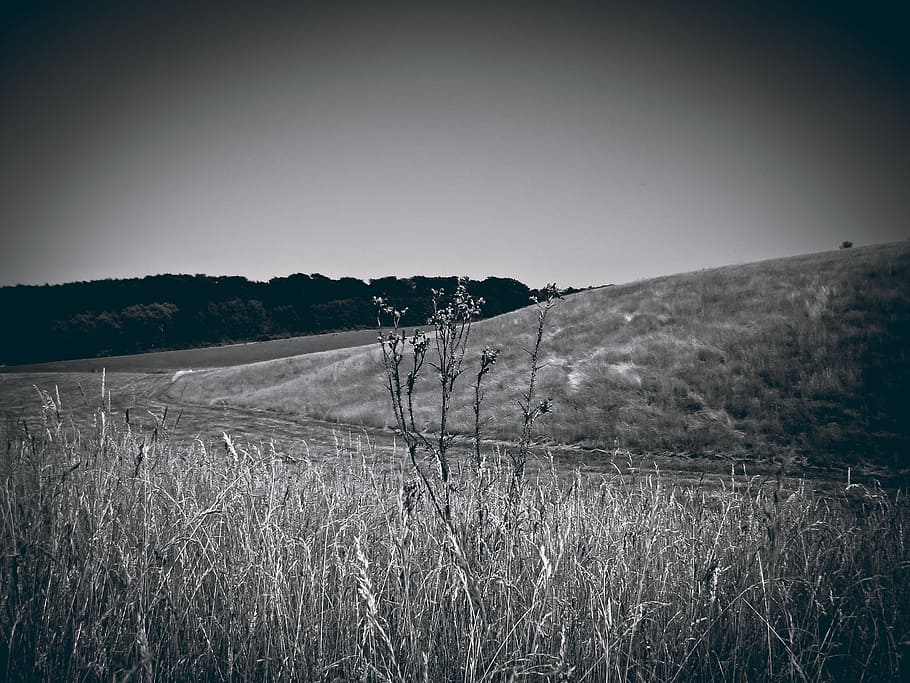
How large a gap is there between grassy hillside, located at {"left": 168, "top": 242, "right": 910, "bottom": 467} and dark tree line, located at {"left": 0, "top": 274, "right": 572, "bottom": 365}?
109 feet

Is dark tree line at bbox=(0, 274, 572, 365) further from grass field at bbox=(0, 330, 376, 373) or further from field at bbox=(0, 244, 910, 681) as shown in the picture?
field at bbox=(0, 244, 910, 681)

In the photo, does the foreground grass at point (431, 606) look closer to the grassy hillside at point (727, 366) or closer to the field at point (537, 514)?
the field at point (537, 514)

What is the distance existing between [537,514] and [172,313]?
76806 mm

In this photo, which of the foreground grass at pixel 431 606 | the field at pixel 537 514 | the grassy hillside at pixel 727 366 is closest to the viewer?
the foreground grass at pixel 431 606

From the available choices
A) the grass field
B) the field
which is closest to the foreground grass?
the field

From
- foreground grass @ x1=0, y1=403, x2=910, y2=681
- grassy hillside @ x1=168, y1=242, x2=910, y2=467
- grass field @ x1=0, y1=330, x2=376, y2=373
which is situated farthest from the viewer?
grass field @ x1=0, y1=330, x2=376, y2=373

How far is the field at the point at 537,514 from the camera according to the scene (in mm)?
2781

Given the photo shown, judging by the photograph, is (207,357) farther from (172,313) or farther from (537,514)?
(537,514)

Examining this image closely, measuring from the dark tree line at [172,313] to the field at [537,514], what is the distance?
34.7m

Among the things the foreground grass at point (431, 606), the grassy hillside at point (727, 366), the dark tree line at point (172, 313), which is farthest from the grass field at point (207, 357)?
the foreground grass at point (431, 606)

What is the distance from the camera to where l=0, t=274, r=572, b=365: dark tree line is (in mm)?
59250

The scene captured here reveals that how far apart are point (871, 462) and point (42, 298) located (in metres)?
80.5

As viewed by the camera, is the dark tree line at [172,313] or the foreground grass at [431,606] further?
the dark tree line at [172,313]

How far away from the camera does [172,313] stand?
228 feet
